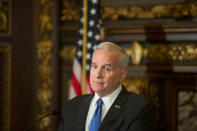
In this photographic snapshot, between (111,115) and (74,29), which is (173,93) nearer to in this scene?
(74,29)

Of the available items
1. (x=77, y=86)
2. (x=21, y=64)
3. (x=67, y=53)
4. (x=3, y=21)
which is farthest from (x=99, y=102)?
(x=3, y=21)

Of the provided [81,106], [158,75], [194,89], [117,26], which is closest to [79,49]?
[117,26]

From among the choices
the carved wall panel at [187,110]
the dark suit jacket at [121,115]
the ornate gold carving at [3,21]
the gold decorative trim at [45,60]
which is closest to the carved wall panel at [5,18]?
the ornate gold carving at [3,21]

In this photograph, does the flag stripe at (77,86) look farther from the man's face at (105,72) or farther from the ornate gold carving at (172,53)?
the man's face at (105,72)

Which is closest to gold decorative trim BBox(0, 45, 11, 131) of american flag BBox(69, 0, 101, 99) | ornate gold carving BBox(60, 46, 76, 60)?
ornate gold carving BBox(60, 46, 76, 60)

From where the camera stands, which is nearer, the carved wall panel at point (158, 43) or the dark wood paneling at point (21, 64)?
the carved wall panel at point (158, 43)

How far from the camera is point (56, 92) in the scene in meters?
5.61

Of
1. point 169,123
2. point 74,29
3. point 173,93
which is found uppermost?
point 74,29

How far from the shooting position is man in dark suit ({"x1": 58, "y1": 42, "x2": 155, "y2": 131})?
8.87 ft

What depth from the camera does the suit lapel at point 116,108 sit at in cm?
271

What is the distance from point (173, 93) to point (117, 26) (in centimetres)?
107

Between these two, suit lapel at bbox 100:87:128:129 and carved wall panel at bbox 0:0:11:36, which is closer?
suit lapel at bbox 100:87:128:129

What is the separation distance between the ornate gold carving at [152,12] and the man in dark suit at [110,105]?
2.18m

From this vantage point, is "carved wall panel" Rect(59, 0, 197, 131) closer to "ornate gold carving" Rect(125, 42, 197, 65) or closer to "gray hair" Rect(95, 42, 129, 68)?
"ornate gold carving" Rect(125, 42, 197, 65)
